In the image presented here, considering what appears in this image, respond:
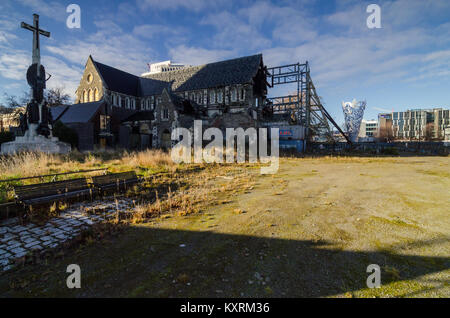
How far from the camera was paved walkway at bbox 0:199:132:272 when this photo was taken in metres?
3.88

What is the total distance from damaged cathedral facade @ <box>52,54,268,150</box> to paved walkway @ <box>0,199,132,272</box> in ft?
64.8

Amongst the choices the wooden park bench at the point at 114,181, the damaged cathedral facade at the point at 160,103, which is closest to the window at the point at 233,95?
the damaged cathedral facade at the point at 160,103

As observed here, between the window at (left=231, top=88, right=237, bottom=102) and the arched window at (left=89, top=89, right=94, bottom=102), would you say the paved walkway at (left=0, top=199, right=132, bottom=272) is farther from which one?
the arched window at (left=89, top=89, right=94, bottom=102)

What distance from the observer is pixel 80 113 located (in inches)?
1194

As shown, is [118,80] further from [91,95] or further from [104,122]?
[104,122]

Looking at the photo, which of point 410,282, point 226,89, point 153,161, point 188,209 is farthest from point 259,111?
point 410,282

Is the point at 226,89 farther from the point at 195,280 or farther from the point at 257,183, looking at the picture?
the point at 195,280

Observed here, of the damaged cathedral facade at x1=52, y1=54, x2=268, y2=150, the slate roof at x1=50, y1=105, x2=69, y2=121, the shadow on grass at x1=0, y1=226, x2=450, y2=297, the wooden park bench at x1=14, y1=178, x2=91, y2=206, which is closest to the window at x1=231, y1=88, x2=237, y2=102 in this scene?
the damaged cathedral facade at x1=52, y1=54, x2=268, y2=150

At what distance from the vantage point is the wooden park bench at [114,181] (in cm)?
757

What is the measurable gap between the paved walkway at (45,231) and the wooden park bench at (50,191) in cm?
50

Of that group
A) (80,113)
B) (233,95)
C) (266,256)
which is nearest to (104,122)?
(80,113)

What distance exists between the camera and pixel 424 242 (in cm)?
412

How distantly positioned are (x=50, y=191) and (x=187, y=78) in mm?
35846

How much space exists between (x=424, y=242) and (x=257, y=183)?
639cm
